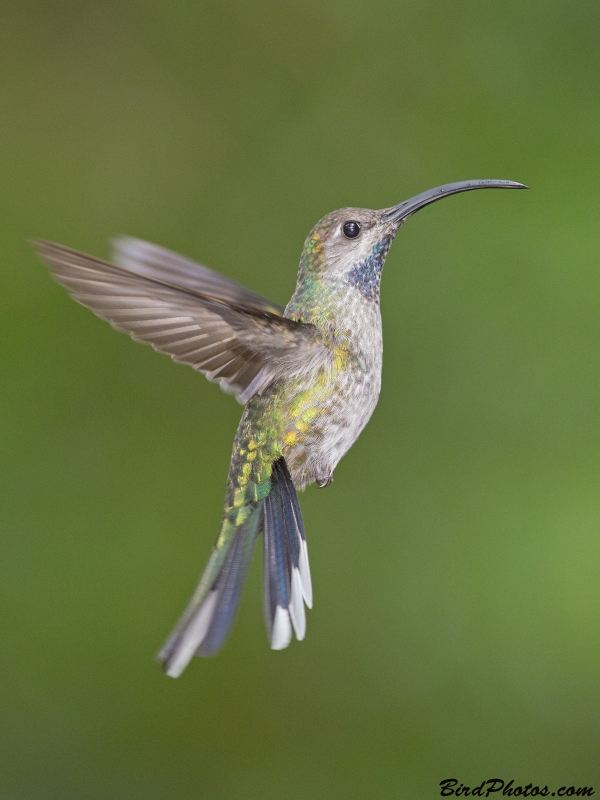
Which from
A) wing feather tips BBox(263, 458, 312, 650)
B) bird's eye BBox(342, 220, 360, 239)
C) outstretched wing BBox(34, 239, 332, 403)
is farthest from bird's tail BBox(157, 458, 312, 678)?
bird's eye BBox(342, 220, 360, 239)

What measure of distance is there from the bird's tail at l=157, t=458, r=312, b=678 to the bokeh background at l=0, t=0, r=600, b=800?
1.64m

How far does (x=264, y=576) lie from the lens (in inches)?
55.2

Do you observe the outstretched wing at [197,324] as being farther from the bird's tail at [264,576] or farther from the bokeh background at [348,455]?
the bokeh background at [348,455]

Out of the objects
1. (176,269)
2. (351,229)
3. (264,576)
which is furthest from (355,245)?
(264,576)

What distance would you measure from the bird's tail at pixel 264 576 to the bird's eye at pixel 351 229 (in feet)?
1.12

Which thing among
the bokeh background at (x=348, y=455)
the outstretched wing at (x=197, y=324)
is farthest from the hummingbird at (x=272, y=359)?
the bokeh background at (x=348, y=455)

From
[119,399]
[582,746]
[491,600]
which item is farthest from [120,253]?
[582,746]

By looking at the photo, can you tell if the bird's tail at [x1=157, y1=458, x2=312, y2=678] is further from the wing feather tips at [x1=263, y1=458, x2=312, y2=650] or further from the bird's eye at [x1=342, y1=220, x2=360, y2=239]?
the bird's eye at [x1=342, y1=220, x2=360, y2=239]

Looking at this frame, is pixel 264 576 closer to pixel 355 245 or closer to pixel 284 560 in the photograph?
pixel 284 560

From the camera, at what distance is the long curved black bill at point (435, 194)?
1119 millimetres

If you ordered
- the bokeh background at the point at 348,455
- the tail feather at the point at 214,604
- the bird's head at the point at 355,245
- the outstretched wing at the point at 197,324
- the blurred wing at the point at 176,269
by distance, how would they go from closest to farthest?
the outstretched wing at the point at 197,324 < the tail feather at the point at 214,604 < the bird's head at the point at 355,245 < the blurred wing at the point at 176,269 < the bokeh background at the point at 348,455

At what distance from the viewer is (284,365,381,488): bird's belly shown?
1.29 meters

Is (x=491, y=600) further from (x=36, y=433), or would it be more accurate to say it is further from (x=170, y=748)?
(x=36, y=433)

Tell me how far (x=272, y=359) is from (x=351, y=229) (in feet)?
0.80
